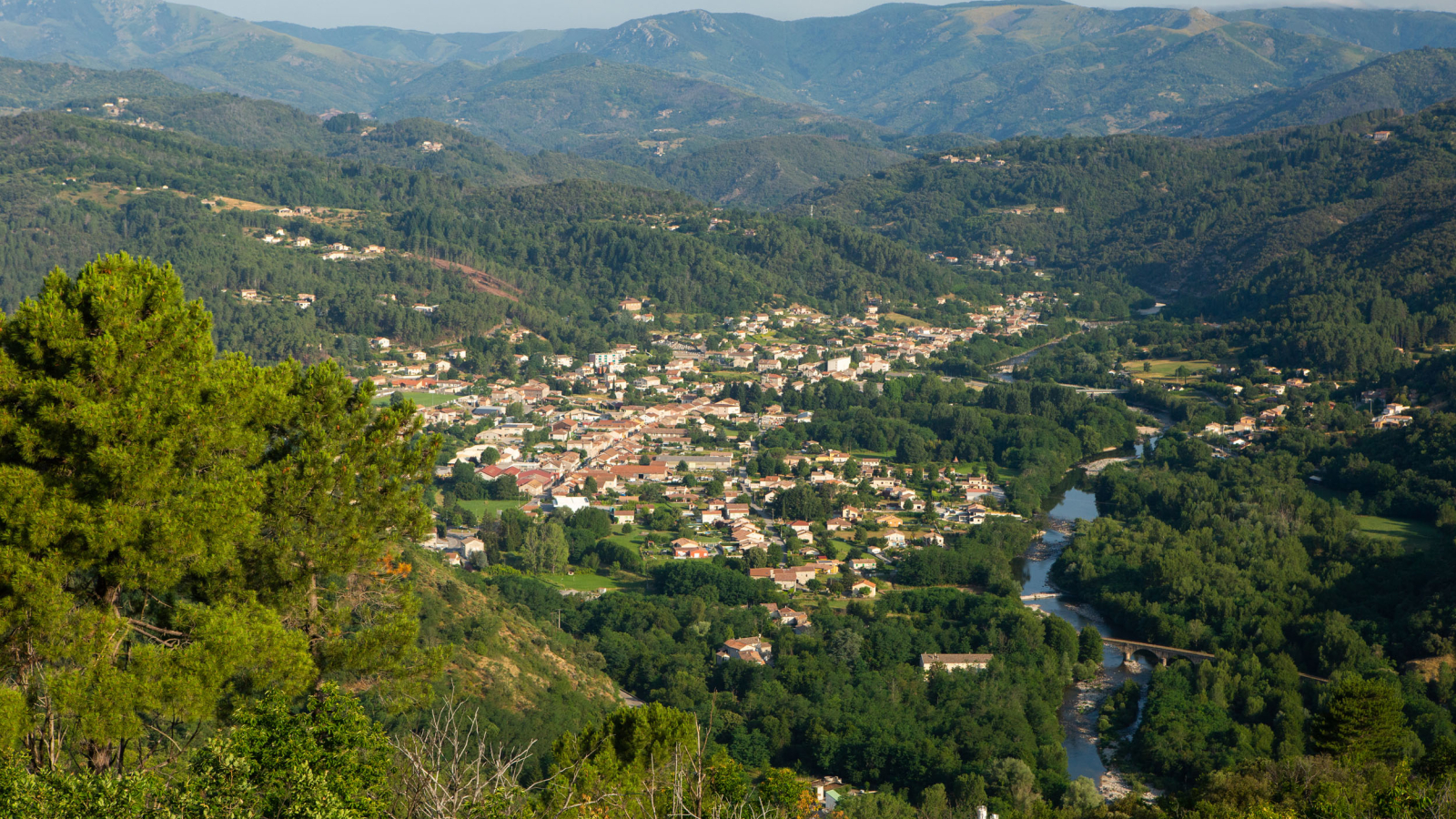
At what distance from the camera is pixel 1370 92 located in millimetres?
168000

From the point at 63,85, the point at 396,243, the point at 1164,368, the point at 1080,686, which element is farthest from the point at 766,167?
the point at 1080,686

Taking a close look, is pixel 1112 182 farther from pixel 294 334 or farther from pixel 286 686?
pixel 286 686

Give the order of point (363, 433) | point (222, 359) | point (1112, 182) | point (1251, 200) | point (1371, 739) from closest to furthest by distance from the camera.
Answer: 1. point (222, 359)
2. point (363, 433)
3. point (1371, 739)
4. point (1251, 200)
5. point (1112, 182)

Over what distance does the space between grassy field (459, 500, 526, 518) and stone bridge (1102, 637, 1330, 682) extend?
20716mm

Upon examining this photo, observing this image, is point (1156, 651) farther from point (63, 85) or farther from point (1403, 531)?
point (63, 85)

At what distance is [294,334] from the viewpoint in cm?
6512

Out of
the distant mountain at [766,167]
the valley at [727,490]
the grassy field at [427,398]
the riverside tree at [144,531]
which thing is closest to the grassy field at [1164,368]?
the valley at [727,490]

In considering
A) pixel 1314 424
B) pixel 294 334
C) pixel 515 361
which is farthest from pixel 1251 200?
pixel 294 334

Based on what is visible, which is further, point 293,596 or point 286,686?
point 293,596

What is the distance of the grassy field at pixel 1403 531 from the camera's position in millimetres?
35688

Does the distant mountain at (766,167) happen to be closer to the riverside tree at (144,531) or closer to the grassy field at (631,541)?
the grassy field at (631,541)

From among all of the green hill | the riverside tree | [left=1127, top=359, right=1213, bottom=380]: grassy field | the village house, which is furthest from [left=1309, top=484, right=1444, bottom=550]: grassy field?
the riverside tree

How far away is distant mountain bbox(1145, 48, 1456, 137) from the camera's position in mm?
164250

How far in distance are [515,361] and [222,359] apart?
59798mm
